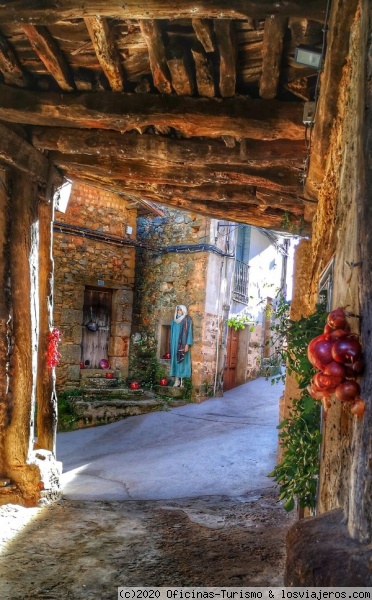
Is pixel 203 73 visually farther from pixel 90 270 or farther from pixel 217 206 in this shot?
pixel 90 270

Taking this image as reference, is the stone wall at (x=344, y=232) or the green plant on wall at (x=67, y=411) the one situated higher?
the stone wall at (x=344, y=232)

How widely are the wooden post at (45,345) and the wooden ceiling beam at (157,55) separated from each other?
2.03 metres

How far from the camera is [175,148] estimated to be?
384cm

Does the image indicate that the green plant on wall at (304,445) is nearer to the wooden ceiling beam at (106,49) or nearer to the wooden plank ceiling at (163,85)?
the wooden plank ceiling at (163,85)

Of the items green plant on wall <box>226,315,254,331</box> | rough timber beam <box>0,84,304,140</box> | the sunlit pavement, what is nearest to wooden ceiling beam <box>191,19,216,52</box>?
rough timber beam <box>0,84,304,140</box>

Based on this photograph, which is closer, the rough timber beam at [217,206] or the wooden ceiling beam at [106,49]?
the wooden ceiling beam at [106,49]

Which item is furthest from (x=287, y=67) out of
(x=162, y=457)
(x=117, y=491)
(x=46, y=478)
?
(x=162, y=457)

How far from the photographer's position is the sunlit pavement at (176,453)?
5262 millimetres

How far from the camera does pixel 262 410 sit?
10.5m

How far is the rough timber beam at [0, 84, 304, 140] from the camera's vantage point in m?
3.19

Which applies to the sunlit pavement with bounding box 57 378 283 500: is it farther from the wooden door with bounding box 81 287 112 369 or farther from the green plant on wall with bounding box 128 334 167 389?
the wooden door with bounding box 81 287 112 369

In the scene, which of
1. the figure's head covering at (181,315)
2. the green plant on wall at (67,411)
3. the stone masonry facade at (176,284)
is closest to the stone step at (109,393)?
the green plant on wall at (67,411)

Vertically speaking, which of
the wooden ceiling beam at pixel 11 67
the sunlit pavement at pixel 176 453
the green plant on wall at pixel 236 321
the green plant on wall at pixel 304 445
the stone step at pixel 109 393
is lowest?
the sunlit pavement at pixel 176 453

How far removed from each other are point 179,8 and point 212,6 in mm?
167
